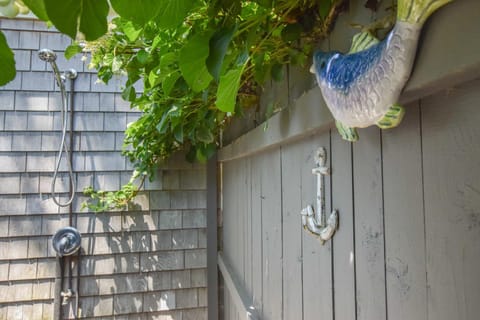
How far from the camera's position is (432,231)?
0.44 m

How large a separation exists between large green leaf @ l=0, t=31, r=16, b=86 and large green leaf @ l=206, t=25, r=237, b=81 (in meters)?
0.29

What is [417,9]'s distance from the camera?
0.39 m

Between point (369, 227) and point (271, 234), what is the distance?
622 millimetres

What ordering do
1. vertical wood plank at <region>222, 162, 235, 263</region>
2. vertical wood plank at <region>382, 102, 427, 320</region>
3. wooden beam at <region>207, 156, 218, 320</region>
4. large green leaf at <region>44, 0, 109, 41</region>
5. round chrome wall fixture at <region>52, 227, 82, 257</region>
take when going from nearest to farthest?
large green leaf at <region>44, 0, 109, 41</region>, vertical wood plank at <region>382, 102, 427, 320</region>, vertical wood plank at <region>222, 162, 235, 263</region>, round chrome wall fixture at <region>52, 227, 82, 257</region>, wooden beam at <region>207, 156, 218, 320</region>

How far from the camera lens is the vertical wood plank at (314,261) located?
747mm

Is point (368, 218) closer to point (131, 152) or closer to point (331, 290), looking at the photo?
point (331, 290)

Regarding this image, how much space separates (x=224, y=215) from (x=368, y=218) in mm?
1880

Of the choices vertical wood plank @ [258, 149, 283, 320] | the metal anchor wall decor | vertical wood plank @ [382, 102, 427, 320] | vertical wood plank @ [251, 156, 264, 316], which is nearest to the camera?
vertical wood plank @ [382, 102, 427, 320]

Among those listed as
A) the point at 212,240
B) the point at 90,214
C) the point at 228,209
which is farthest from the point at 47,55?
the point at 212,240

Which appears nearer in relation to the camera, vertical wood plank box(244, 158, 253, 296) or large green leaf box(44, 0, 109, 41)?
large green leaf box(44, 0, 109, 41)

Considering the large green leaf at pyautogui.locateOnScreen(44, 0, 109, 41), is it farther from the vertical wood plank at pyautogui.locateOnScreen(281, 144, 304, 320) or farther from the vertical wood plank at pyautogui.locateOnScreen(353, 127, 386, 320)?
the vertical wood plank at pyautogui.locateOnScreen(281, 144, 304, 320)

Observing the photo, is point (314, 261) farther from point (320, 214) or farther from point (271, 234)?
point (271, 234)

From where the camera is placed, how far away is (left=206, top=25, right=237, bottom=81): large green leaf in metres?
0.56

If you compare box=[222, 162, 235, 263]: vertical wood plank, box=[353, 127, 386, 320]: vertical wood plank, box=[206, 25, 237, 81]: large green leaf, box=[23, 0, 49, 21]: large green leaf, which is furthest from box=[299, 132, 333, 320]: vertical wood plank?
box=[222, 162, 235, 263]: vertical wood plank
